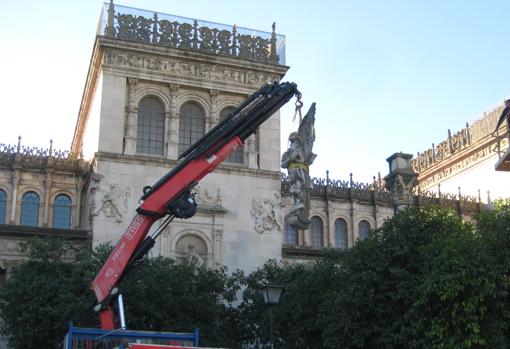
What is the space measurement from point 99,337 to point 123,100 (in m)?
18.9

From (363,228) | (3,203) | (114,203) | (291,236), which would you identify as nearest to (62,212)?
(3,203)

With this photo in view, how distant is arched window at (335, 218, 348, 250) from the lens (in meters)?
38.8

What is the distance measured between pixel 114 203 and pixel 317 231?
40.0 feet

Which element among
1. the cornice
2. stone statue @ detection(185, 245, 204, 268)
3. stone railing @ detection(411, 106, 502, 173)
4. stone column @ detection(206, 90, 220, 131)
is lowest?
stone statue @ detection(185, 245, 204, 268)

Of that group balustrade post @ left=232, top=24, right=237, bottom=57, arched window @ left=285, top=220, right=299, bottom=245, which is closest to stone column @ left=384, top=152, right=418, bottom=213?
balustrade post @ left=232, top=24, right=237, bottom=57

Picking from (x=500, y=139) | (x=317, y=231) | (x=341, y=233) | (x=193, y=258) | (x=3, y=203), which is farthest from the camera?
(x=341, y=233)

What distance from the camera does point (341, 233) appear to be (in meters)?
38.9

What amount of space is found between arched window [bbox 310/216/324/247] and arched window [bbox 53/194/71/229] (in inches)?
490

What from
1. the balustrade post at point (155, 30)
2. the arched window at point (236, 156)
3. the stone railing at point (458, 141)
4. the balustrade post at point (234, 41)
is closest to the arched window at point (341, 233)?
the arched window at point (236, 156)

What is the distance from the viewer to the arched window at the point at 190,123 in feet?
109

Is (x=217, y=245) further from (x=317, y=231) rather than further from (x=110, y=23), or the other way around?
(x=110, y=23)

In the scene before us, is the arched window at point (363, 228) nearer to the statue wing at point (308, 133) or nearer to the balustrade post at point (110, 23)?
the balustrade post at point (110, 23)

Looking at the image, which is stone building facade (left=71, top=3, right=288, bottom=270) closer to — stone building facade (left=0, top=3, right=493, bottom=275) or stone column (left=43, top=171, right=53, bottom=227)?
stone building facade (left=0, top=3, right=493, bottom=275)

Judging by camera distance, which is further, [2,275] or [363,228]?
[363,228]
